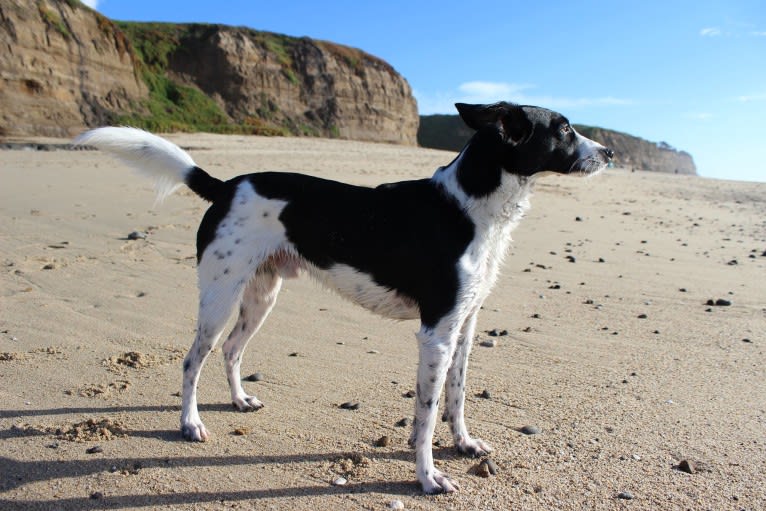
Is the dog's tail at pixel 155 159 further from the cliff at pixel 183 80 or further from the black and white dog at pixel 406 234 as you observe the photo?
the cliff at pixel 183 80

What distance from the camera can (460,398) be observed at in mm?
4027

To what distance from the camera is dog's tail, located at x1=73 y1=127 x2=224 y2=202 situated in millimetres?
4332

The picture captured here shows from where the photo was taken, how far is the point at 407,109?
2462 inches

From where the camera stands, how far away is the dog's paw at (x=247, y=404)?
4.39m

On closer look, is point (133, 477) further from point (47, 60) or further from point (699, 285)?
point (47, 60)

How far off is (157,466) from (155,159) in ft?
6.65

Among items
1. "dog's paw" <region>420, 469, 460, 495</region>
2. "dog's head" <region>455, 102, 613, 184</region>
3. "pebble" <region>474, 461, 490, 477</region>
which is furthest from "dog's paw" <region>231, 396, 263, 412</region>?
"dog's head" <region>455, 102, 613, 184</region>

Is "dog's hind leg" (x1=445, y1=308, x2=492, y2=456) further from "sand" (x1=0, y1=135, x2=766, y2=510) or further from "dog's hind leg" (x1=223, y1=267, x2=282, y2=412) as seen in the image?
"dog's hind leg" (x1=223, y1=267, x2=282, y2=412)

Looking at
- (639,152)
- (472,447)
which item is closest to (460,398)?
(472,447)

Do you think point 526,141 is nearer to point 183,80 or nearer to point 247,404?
point 247,404

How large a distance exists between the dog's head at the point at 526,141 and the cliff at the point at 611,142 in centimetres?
9102

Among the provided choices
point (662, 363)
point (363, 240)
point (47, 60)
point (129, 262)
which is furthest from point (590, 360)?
point (47, 60)

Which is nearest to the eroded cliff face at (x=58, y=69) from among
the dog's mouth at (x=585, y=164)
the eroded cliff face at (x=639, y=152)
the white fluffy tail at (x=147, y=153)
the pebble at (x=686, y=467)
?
the white fluffy tail at (x=147, y=153)

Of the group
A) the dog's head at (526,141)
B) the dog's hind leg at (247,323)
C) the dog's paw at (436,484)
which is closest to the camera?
the dog's paw at (436,484)
